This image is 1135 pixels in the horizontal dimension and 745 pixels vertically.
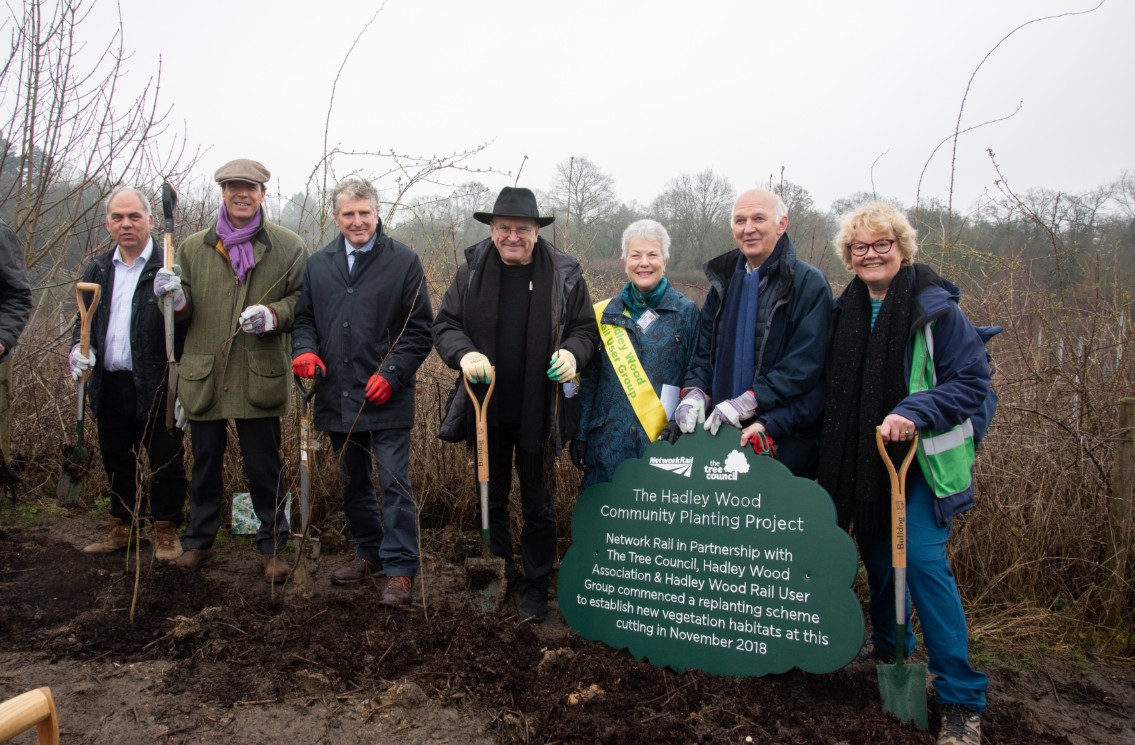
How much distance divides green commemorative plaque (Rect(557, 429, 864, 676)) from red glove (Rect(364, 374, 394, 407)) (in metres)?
1.10

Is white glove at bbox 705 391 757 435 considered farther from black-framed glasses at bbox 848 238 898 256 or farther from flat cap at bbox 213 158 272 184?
flat cap at bbox 213 158 272 184

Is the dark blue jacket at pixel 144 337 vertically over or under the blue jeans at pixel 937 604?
over

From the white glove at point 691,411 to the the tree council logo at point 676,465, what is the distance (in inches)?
4.9

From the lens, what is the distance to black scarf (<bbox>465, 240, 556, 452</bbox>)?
3602 mm

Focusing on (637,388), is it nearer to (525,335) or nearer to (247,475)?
(525,335)

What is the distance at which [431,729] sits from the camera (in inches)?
110

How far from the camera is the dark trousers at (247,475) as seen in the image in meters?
4.18

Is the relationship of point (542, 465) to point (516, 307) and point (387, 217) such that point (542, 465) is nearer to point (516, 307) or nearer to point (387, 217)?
point (516, 307)

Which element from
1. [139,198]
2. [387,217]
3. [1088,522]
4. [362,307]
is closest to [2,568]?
[139,198]

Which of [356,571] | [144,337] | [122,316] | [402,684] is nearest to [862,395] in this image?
[402,684]

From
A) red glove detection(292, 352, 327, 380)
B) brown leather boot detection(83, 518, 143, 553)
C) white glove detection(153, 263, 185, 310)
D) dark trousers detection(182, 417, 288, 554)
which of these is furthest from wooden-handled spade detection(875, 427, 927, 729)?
brown leather boot detection(83, 518, 143, 553)

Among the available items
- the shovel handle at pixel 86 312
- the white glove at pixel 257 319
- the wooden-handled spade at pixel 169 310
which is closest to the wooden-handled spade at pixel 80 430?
the shovel handle at pixel 86 312

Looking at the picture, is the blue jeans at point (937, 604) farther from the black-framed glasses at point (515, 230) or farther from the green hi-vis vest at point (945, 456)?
the black-framed glasses at point (515, 230)

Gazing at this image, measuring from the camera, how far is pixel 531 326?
3.63 meters
